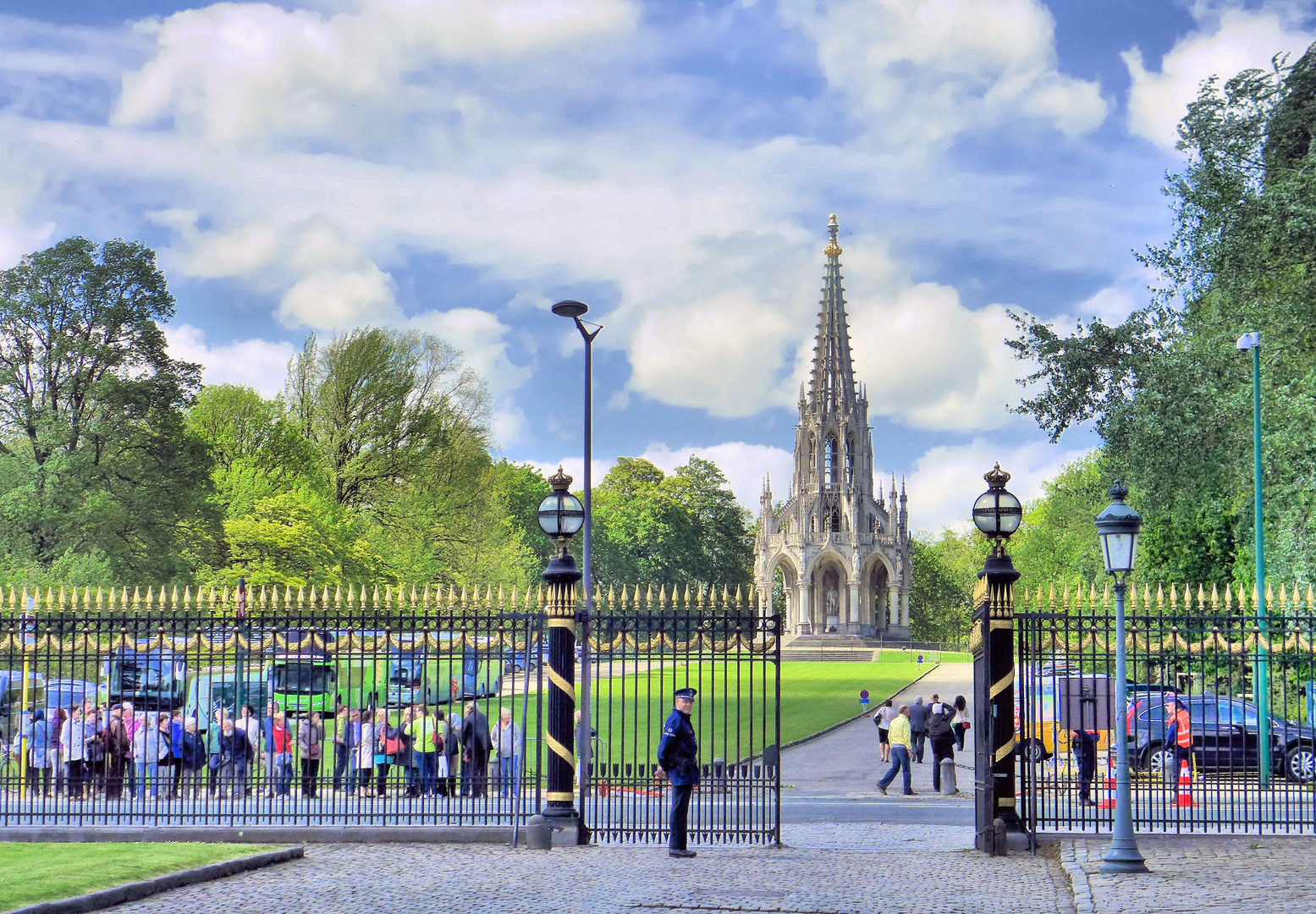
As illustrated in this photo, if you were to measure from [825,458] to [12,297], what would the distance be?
67595 mm

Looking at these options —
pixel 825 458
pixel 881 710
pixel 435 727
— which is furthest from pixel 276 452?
pixel 825 458

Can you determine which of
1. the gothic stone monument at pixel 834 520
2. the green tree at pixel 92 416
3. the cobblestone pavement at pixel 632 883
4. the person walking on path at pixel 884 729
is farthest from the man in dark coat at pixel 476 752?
the gothic stone monument at pixel 834 520

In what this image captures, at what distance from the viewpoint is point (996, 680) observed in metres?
14.2

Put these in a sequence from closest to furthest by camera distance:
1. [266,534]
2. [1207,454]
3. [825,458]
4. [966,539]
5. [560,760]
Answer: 1. [560,760]
2. [1207,454]
3. [266,534]
4. [825,458]
5. [966,539]

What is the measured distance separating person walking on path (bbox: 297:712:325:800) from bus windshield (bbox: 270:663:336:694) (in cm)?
41

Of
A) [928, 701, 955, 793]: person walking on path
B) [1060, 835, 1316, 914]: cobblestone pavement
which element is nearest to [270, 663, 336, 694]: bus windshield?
[1060, 835, 1316, 914]: cobblestone pavement

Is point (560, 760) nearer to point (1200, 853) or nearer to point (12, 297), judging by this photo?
point (1200, 853)

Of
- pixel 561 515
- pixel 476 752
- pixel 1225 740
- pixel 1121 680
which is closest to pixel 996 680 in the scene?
pixel 1121 680

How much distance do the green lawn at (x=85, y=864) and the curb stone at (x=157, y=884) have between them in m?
0.13

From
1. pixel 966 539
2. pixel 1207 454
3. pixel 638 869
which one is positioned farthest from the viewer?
pixel 966 539

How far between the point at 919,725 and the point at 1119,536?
13859 mm

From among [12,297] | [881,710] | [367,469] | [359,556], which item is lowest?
[881,710]

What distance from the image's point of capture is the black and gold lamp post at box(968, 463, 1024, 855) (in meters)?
14.1

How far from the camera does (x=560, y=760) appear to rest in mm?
14742
